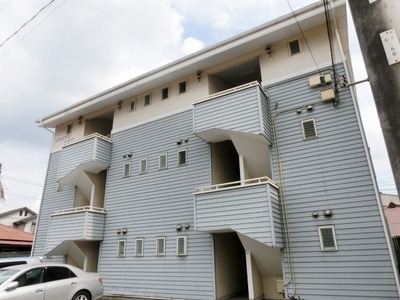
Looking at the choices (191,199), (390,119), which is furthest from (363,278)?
(390,119)

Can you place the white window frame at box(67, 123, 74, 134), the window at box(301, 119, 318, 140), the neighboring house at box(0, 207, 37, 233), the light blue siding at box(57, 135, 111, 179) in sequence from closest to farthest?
1. the window at box(301, 119, 318, 140)
2. the light blue siding at box(57, 135, 111, 179)
3. the white window frame at box(67, 123, 74, 134)
4. the neighboring house at box(0, 207, 37, 233)

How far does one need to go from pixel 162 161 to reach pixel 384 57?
34.7 ft

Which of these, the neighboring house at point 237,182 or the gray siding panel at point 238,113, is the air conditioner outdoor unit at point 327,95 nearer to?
the neighboring house at point 237,182

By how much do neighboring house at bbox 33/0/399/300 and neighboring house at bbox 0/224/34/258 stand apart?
22.3 ft

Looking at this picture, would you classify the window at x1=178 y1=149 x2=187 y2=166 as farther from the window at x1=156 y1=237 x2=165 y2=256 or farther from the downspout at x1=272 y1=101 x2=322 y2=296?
the downspout at x1=272 y1=101 x2=322 y2=296

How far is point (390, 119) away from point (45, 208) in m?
16.9

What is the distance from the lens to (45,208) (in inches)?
Answer: 600

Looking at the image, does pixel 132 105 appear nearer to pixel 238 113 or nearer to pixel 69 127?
pixel 69 127

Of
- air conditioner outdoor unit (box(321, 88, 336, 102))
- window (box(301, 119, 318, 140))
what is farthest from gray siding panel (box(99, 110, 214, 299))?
air conditioner outdoor unit (box(321, 88, 336, 102))

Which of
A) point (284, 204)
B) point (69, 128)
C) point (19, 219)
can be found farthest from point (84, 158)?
point (19, 219)

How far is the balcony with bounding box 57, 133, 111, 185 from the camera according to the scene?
13188mm

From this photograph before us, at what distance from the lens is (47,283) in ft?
22.8

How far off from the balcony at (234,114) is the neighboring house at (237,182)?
0.05 meters

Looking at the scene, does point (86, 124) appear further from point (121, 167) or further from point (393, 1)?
point (393, 1)
